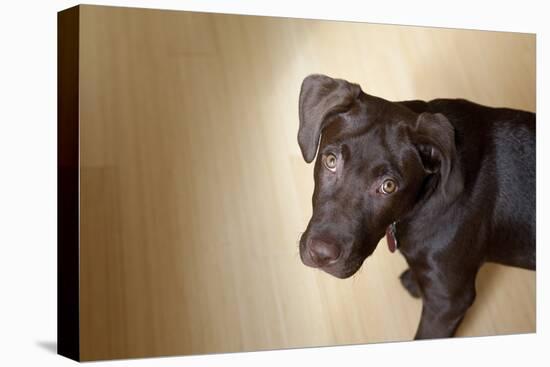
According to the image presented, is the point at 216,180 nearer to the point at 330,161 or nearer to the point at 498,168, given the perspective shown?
the point at 330,161

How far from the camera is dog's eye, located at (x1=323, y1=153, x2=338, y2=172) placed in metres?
2.57

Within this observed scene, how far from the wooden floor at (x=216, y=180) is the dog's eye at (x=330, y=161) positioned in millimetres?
101

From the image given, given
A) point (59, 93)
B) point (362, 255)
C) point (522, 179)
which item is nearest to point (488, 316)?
point (522, 179)

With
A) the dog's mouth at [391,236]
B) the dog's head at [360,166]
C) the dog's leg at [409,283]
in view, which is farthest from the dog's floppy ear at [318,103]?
the dog's leg at [409,283]

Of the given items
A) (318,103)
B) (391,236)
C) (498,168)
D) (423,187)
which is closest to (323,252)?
(391,236)

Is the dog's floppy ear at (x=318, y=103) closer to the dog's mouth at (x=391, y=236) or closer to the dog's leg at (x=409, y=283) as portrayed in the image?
the dog's mouth at (x=391, y=236)

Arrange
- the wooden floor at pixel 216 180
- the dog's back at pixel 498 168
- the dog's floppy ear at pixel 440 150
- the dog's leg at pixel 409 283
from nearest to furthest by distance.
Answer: the wooden floor at pixel 216 180 < the dog's floppy ear at pixel 440 150 < the dog's back at pixel 498 168 < the dog's leg at pixel 409 283

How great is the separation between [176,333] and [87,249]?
433 mm

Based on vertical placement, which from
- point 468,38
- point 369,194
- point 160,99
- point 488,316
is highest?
point 468,38

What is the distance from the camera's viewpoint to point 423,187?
2.65 metres

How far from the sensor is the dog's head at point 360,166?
2.53 meters

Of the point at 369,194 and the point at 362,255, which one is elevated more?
the point at 369,194

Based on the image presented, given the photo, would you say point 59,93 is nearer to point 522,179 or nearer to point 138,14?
point 138,14

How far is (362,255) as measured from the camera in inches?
104
